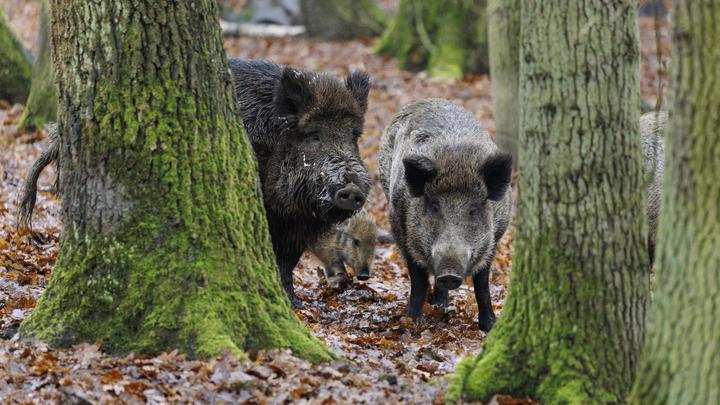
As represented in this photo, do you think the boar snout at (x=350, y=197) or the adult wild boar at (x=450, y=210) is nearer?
the adult wild boar at (x=450, y=210)

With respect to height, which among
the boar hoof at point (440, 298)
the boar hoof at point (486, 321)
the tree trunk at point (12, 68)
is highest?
the tree trunk at point (12, 68)

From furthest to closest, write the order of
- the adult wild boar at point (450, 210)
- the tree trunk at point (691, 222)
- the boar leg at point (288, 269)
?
the boar leg at point (288, 269)
the adult wild boar at point (450, 210)
the tree trunk at point (691, 222)

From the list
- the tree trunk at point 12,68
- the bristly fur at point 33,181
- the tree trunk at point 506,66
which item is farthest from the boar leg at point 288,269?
the tree trunk at point 12,68

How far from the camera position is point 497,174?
983 cm

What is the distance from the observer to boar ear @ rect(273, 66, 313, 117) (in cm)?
1025

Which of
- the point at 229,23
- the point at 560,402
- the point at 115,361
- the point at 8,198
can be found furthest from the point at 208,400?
the point at 229,23

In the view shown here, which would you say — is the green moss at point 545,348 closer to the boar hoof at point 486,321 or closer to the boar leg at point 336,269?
the boar hoof at point 486,321

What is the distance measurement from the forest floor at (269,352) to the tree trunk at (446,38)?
23.8ft

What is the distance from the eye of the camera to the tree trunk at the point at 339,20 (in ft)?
93.1

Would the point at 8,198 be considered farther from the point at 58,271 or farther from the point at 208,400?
the point at 208,400

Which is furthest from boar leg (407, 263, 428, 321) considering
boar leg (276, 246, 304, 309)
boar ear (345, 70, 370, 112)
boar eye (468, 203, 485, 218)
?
boar ear (345, 70, 370, 112)

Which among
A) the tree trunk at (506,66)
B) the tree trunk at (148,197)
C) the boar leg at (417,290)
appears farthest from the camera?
the tree trunk at (506,66)

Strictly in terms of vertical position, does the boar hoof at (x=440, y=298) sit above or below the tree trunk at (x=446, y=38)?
below

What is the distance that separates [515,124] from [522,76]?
10.7 meters
